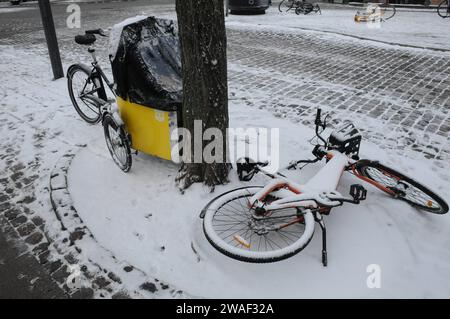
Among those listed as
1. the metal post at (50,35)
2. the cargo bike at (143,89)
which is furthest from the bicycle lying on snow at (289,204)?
the metal post at (50,35)

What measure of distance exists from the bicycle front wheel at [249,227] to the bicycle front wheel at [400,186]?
3.16ft

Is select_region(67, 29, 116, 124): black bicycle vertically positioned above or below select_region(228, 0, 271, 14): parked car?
below

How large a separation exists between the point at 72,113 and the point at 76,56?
4682 mm

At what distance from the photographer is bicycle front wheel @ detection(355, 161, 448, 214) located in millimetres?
3521

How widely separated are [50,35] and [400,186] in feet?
24.7

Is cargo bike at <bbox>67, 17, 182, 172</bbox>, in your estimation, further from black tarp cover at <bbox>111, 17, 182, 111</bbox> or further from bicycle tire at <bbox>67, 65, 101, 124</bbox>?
bicycle tire at <bbox>67, 65, 101, 124</bbox>

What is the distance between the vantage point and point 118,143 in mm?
4309

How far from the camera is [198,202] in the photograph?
12.7ft

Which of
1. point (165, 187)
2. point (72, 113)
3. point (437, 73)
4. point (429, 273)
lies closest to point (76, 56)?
point (72, 113)

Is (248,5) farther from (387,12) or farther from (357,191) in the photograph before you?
(357,191)

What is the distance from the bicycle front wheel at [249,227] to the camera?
302 centimetres

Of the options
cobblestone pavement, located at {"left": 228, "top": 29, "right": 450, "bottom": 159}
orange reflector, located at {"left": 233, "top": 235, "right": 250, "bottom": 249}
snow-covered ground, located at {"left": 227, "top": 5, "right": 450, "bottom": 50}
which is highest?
snow-covered ground, located at {"left": 227, "top": 5, "right": 450, "bottom": 50}

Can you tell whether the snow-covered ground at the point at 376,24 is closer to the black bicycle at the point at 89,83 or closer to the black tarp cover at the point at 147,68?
the black tarp cover at the point at 147,68

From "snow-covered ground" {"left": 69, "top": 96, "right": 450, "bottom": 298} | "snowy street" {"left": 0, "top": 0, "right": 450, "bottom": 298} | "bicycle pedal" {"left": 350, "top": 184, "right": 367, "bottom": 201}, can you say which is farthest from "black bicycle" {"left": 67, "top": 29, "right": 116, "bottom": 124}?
"bicycle pedal" {"left": 350, "top": 184, "right": 367, "bottom": 201}
